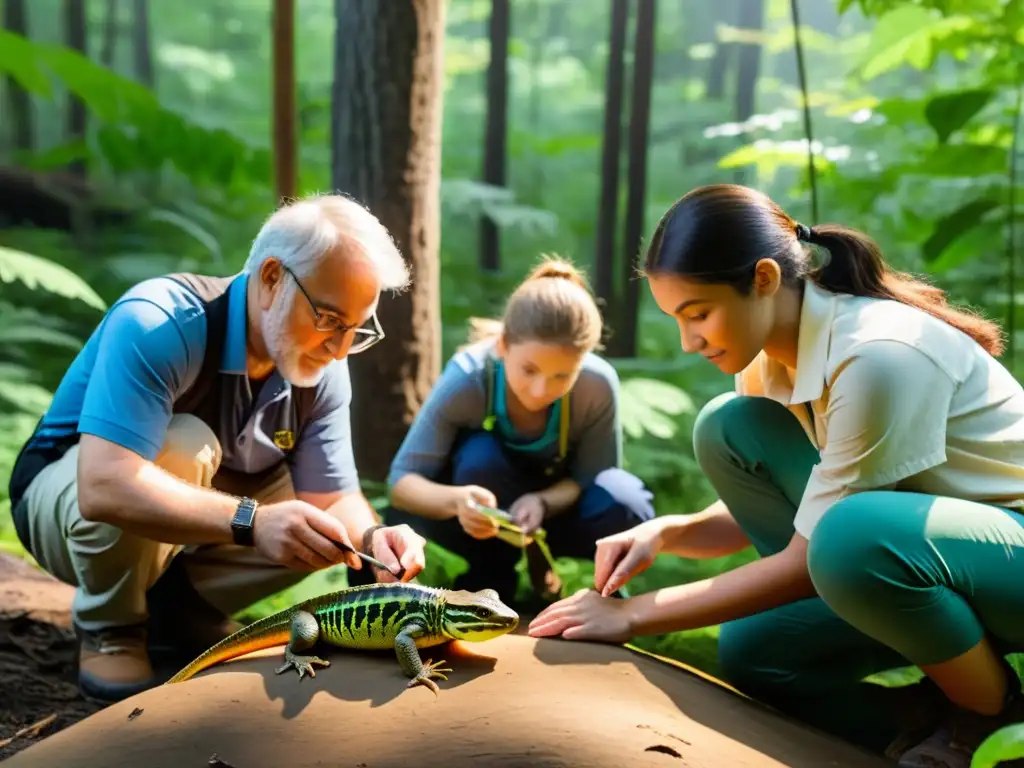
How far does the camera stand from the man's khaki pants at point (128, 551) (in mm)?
2828

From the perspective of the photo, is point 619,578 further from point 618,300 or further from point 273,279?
point 618,300

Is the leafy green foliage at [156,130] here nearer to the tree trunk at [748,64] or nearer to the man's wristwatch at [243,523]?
the man's wristwatch at [243,523]

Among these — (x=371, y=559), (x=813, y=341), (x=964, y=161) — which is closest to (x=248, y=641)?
(x=371, y=559)

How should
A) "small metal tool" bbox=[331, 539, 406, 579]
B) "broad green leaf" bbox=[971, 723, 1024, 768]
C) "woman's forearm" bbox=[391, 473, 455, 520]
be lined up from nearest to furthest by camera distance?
"broad green leaf" bbox=[971, 723, 1024, 768], "small metal tool" bbox=[331, 539, 406, 579], "woman's forearm" bbox=[391, 473, 455, 520]

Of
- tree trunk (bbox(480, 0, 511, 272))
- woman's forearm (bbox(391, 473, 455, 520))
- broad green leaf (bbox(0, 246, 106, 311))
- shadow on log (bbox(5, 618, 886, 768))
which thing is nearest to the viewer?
shadow on log (bbox(5, 618, 886, 768))

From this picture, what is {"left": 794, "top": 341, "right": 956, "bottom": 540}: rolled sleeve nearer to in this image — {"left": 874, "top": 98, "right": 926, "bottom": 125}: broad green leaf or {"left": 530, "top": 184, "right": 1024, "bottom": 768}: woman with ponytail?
{"left": 530, "top": 184, "right": 1024, "bottom": 768}: woman with ponytail

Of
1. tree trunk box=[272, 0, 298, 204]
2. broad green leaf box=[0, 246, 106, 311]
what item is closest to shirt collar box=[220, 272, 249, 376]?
broad green leaf box=[0, 246, 106, 311]

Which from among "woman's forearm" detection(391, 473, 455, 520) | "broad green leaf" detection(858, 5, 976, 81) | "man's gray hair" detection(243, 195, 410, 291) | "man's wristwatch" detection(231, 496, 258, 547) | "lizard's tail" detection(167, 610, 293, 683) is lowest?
"woman's forearm" detection(391, 473, 455, 520)

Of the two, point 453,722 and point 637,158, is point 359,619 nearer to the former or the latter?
point 453,722

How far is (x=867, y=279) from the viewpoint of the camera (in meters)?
2.47

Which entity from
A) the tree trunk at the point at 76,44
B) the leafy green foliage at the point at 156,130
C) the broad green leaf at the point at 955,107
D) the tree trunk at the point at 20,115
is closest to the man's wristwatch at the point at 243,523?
the broad green leaf at the point at 955,107

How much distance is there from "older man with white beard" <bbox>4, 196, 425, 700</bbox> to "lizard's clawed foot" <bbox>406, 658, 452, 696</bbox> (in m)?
0.39

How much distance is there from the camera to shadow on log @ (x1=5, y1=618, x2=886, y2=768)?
78.0 inches

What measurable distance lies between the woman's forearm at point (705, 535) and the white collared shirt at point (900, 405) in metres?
0.52
